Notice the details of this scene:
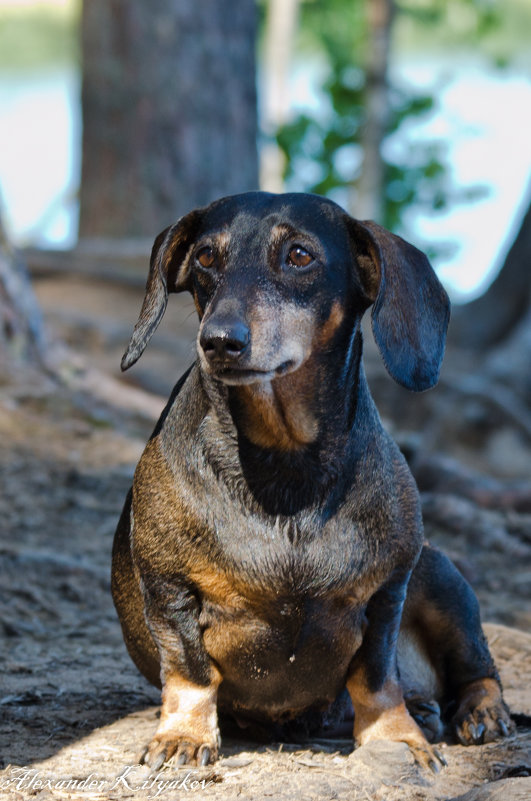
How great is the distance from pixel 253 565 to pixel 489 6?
704 inches

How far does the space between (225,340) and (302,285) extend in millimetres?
393

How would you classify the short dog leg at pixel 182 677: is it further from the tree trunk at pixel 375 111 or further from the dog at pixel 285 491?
the tree trunk at pixel 375 111

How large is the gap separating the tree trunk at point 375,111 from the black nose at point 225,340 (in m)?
14.6

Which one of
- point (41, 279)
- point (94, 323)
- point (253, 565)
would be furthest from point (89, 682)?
point (41, 279)

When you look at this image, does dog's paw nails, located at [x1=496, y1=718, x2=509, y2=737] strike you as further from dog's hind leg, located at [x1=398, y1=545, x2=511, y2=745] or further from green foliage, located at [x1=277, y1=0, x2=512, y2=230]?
green foliage, located at [x1=277, y1=0, x2=512, y2=230]

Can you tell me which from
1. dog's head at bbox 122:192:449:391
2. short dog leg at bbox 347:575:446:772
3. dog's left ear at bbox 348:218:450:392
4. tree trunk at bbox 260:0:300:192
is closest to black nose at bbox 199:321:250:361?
dog's head at bbox 122:192:449:391

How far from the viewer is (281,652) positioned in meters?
3.15

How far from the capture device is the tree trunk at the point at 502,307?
985cm

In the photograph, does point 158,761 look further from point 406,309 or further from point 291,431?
point 406,309

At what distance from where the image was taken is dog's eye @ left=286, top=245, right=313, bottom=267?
Result: 3.11 metres

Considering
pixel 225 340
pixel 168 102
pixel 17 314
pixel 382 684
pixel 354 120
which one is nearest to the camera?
pixel 225 340

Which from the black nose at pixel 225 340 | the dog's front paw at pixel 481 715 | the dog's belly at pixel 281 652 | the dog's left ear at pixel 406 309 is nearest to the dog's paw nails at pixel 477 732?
the dog's front paw at pixel 481 715

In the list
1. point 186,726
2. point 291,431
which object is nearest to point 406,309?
point 291,431

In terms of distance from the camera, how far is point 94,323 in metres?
9.06
